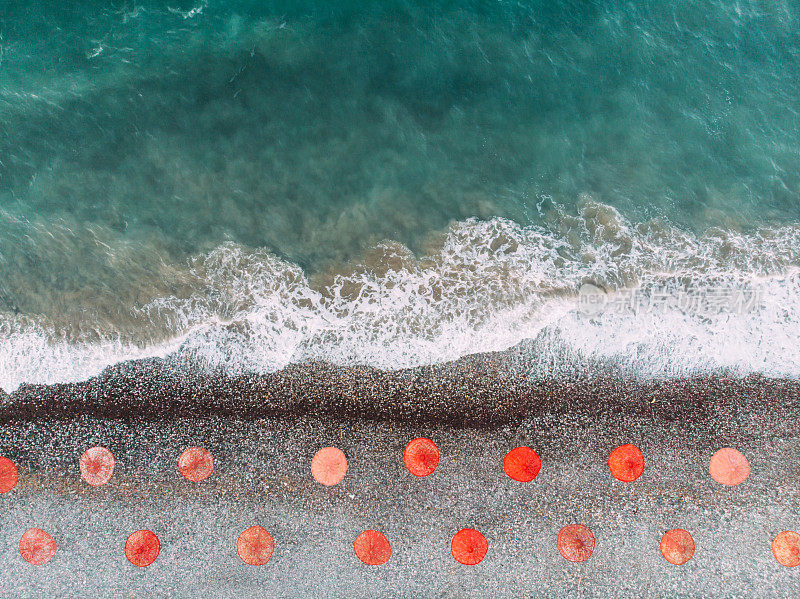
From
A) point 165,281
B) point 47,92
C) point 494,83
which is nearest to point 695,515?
point 494,83

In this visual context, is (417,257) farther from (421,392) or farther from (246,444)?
(246,444)

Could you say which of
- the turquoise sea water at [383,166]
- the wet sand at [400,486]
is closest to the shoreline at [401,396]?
the wet sand at [400,486]

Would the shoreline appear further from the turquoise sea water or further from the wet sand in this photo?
the turquoise sea water

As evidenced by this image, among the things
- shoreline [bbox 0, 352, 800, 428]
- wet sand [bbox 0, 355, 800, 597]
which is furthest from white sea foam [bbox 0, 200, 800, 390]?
wet sand [bbox 0, 355, 800, 597]

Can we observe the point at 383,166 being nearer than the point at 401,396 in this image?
No

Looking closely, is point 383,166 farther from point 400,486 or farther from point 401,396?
point 400,486

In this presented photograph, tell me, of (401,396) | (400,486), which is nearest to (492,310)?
(401,396)
